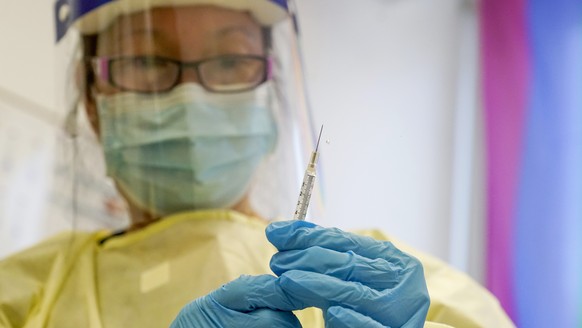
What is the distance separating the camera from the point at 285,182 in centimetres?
106

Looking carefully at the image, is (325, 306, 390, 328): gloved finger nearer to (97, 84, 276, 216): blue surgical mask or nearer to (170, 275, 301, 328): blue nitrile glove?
(170, 275, 301, 328): blue nitrile glove

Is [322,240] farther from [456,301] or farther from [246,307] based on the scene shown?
[456,301]

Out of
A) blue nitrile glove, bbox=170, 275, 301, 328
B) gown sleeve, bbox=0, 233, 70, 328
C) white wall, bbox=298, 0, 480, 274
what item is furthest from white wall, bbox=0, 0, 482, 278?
gown sleeve, bbox=0, 233, 70, 328

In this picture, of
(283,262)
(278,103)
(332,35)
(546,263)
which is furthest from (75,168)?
(546,263)

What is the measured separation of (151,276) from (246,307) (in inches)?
15.8

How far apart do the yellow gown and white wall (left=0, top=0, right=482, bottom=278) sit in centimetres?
15

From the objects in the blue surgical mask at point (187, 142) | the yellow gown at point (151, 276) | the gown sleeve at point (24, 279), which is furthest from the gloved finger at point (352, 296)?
the gown sleeve at point (24, 279)

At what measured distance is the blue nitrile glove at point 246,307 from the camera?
65 centimetres

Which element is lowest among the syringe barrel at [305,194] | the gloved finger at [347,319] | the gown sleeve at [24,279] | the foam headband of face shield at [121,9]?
the gown sleeve at [24,279]

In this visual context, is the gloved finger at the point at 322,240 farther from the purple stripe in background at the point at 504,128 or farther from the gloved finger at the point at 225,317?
the purple stripe in background at the point at 504,128

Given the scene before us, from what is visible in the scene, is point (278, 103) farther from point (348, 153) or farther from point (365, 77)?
point (348, 153)

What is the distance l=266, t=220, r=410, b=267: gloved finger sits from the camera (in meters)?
0.66

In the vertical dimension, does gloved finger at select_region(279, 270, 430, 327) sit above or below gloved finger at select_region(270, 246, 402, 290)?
below

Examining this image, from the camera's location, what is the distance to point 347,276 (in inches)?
25.4
